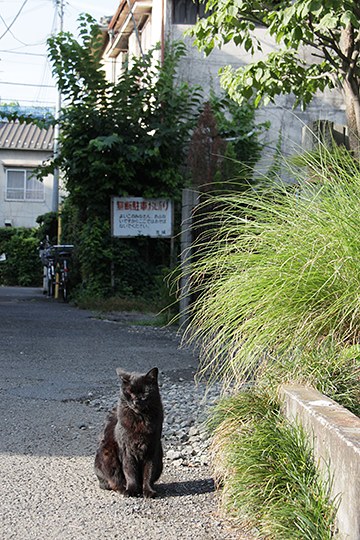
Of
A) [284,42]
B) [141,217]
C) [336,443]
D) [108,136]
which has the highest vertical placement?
[108,136]

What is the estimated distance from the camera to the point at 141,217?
55.0 feet

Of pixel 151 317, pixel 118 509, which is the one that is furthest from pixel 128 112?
pixel 118 509

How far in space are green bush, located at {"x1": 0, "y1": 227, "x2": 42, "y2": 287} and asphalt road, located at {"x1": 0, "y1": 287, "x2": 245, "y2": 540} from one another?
25846 mm

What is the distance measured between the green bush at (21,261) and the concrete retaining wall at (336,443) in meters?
32.9

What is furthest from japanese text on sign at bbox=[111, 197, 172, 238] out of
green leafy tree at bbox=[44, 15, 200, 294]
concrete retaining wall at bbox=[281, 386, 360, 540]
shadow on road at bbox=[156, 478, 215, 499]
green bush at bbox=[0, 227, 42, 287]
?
green bush at bbox=[0, 227, 42, 287]

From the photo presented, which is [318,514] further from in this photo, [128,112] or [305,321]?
[128,112]

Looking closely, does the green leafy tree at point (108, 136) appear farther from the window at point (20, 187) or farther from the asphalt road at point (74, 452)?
the window at point (20, 187)

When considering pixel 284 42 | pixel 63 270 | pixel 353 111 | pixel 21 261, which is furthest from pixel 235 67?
pixel 21 261

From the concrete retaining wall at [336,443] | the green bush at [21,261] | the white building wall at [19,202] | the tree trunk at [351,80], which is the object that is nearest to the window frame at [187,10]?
the tree trunk at [351,80]

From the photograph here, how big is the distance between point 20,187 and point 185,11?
24318 millimetres

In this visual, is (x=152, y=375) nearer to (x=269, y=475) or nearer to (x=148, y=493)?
(x=148, y=493)

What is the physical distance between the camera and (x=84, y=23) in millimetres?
16688

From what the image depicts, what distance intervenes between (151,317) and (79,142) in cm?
455

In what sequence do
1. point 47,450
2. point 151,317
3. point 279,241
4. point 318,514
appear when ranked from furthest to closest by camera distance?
1. point 151,317
2. point 47,450
3. point 279,241
4. point 318,514
